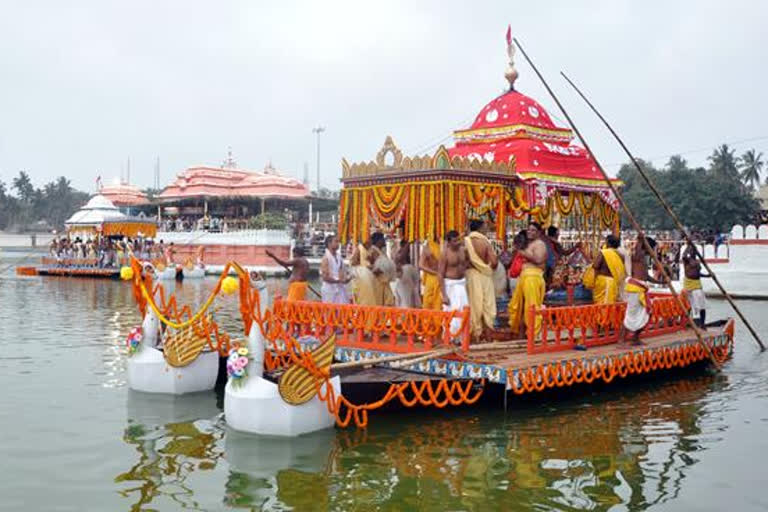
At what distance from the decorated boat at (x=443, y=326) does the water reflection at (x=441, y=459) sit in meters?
0.38

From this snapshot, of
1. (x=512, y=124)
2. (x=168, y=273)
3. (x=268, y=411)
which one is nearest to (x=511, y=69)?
(x=512, y=124)

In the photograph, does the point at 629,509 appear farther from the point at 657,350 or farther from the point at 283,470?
the point at 657,350

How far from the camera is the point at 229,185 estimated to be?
166 ft

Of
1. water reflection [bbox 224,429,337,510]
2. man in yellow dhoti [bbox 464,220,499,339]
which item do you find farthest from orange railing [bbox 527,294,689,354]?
water reflection [bbox 224,429,337,510]

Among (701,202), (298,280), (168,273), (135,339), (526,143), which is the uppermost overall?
(701,202)

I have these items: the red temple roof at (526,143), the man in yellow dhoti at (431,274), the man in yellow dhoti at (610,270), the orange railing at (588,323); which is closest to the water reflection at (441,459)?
the orange railing at (588,323)

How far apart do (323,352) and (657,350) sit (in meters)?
5.66

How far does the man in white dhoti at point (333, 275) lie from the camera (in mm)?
12555

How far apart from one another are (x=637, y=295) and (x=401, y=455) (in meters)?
5.17

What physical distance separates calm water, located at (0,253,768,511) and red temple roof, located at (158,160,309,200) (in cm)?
3687

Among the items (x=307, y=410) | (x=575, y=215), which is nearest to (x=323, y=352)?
(x=307, y=410)

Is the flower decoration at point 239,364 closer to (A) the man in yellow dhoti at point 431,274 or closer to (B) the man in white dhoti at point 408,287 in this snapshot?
(A) the man in yellow dhoti at point 431,274

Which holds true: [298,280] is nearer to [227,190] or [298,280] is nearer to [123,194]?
[227,190]

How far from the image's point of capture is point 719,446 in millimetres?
8453
